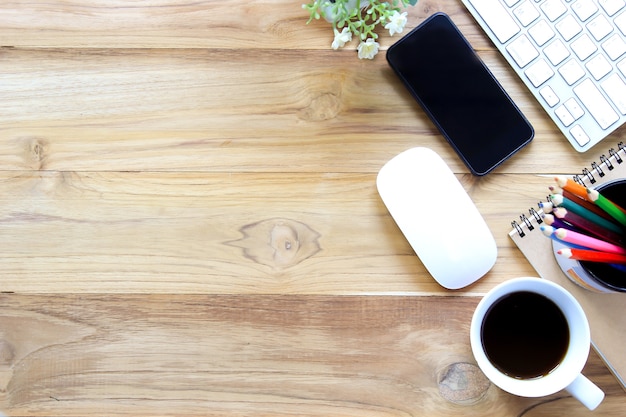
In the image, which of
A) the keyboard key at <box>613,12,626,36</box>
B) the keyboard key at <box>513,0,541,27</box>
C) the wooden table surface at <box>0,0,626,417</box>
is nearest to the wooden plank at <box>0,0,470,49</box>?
the wooden table surface at <box>0,0,626,417</box>

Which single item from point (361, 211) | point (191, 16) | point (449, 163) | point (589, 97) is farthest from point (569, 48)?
point (191, 16)

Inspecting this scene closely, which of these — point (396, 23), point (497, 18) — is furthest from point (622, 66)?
point (396, 23)

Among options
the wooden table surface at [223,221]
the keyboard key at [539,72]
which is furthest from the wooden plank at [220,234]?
the keyboard key at [539,72]

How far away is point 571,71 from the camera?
69cm

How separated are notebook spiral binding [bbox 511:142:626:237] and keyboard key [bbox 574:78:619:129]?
0.04 metres

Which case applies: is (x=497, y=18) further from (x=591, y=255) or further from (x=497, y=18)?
(x=591, y=255)

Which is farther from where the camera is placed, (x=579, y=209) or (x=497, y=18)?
(x=497, y=18)

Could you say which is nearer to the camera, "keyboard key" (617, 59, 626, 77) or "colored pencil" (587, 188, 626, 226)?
"colored pencil" (587, 188, 626, 226)

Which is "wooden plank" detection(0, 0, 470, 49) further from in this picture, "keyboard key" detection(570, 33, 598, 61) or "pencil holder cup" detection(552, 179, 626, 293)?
"pencil holder cup" detection(552, 179, 626, 293)

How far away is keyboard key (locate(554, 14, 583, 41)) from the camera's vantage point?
0.69 meters

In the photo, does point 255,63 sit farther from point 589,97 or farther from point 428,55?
point 589,97

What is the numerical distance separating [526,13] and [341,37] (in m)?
0.20

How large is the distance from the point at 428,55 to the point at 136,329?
0.44m

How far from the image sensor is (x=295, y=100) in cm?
73
